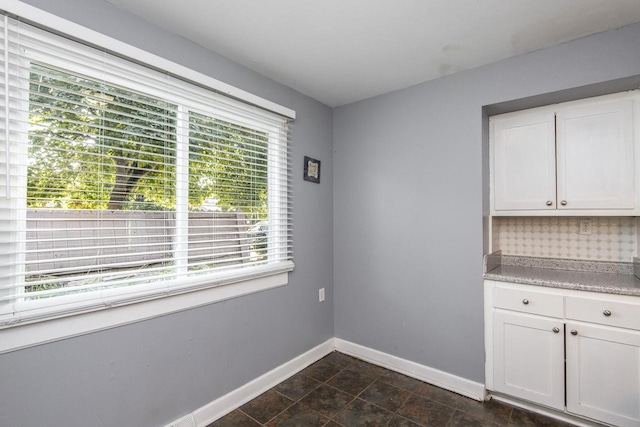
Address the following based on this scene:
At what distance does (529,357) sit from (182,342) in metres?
2.26

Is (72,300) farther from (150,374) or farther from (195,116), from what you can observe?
(195,116)

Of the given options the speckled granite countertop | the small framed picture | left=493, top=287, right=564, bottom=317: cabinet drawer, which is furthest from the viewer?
the small framed picture

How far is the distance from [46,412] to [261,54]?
227 cm

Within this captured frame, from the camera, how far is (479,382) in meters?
2.22

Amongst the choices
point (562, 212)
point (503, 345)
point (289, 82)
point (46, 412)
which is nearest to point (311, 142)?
point (289, 82)

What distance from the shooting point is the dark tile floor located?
6.43 ft

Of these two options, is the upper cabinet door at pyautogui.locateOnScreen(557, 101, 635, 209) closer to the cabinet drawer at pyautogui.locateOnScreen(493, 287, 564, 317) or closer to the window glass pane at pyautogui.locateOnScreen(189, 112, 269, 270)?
the cabinet drawer at pyautogui.locateOnScreen(493, 287, 564, 317)

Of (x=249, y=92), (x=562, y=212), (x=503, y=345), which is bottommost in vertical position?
(x=503, y=345)

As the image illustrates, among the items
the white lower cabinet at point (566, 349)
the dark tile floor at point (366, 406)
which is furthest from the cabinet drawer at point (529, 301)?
the dark tile floor at point (366, 406)

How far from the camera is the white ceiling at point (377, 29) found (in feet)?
5.30

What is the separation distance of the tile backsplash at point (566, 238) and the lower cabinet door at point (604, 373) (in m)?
0.68

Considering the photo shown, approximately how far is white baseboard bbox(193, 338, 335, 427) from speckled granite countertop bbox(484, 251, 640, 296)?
5.36ft

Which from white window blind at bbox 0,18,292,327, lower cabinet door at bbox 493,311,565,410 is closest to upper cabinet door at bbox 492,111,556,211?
lower cabinet door at bbox 493,311,565,410

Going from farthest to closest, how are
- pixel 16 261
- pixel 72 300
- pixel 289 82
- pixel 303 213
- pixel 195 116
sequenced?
1. pixel 303 213
2. pixel 289 82
3. pixel 195 116
4. pixel 72 300
5. pixel 16 261
